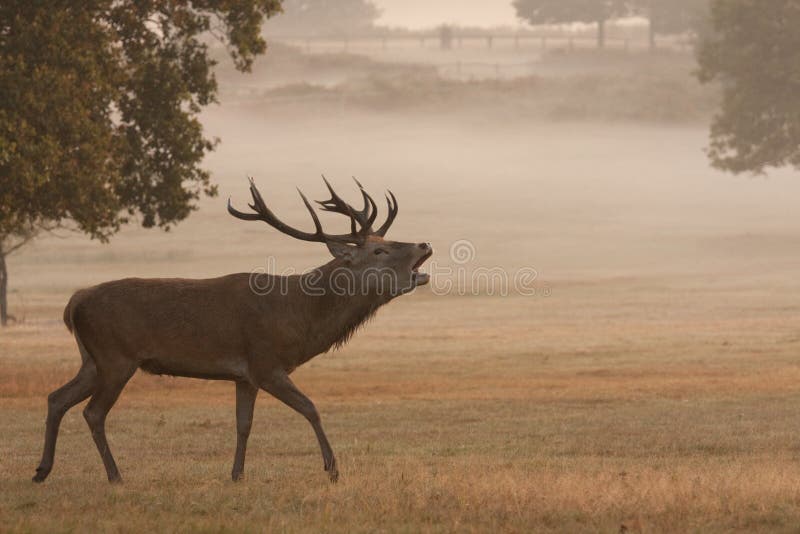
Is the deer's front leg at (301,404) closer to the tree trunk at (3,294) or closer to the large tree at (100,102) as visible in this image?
the large tree at (100,102)

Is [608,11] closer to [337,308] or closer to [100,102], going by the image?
[100,102]

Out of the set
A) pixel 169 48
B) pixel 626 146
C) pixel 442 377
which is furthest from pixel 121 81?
pixel 626 146

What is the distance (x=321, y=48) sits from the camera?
161 metres

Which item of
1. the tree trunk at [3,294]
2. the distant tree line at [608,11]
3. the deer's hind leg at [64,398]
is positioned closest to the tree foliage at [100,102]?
the deer's hind leg at [64,398]

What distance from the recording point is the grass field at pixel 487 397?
1103cm

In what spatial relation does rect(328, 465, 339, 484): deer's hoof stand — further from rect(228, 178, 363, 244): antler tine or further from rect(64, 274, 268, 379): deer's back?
rect(228, 178, 363, 244): antler tine

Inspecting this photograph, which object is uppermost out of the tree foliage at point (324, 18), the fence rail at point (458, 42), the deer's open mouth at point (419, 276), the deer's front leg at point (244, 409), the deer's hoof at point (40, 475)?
the tree foliage at point (324, 18)

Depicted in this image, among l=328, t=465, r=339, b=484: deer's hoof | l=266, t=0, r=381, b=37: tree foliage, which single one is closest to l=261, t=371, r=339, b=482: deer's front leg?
l=328, t=465, r=339, b=484: deer's hoof

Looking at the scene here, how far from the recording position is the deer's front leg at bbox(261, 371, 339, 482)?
41.6ft

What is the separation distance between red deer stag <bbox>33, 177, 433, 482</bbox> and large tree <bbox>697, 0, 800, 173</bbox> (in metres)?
51.0

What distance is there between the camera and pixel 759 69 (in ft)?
204

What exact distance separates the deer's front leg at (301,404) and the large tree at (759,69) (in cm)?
5199

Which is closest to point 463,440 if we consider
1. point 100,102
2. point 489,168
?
point 100,102

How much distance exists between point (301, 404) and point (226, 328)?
39.5 inches
